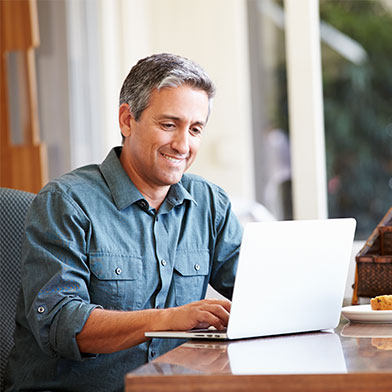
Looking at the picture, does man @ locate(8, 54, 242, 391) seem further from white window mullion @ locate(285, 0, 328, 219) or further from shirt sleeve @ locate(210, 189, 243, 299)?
white window mullion @ locate(285, 0, 328, 219)

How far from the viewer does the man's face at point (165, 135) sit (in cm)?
168

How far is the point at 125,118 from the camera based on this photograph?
5.83ft

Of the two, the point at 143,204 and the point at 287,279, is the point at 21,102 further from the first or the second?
the point at 287,279

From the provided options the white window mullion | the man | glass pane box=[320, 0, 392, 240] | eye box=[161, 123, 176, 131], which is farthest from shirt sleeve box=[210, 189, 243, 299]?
glass pane box=[320, 0, 392, 240]

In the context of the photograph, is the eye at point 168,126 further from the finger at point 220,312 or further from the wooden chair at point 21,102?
the wooden chair at point 21,102

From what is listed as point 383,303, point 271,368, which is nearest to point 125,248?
point 383,303

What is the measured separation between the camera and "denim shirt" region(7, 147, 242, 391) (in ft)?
4.82

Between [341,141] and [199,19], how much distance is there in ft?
3.04

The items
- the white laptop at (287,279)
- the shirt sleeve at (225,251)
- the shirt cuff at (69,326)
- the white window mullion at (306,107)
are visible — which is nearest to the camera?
the white laptop at (287,279)

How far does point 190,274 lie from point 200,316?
0.44m

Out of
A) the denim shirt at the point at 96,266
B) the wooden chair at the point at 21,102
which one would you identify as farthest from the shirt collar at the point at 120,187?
the wooden chair at the point at 21,102

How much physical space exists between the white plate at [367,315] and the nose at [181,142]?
0.48 m

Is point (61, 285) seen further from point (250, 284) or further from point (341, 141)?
point (341, 141)

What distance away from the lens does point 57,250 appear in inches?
60.0
